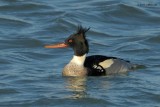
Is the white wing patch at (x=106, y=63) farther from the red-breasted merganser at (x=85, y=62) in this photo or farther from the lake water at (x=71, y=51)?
the lake water at (x=71, y=51)

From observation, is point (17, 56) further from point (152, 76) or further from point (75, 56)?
point (152, 76)

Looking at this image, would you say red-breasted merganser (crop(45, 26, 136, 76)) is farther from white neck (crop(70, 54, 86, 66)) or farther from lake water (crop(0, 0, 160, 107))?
lake water (crop(0, 0, 160, 107))

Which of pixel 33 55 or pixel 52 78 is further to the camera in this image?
pixel 33 55

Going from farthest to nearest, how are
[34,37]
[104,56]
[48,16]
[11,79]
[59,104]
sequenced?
[48,16]
[34,37]
[104,56]
[11,79]
[59,104]

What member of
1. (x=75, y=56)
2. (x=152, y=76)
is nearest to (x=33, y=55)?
(x=75, y=56)

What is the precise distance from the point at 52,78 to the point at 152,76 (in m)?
2.07

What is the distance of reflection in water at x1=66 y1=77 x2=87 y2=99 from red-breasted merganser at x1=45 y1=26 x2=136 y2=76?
27 cm

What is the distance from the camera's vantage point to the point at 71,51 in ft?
66.1

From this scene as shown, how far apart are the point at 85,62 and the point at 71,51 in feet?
6.04

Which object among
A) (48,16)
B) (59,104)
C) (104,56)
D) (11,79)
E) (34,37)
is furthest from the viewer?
(48,16)

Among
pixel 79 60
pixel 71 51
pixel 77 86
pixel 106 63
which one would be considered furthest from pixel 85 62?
pixel 71 51

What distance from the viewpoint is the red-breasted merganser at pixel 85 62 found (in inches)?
714

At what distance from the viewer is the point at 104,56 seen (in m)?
18.5

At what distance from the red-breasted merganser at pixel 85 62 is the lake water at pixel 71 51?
261 millimetres
